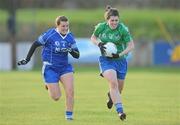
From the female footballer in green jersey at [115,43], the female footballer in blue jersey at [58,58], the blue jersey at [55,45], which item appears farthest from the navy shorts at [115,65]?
the blue jersey at [55,45]

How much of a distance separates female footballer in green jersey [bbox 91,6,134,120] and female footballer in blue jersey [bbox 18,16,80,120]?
2.02ft

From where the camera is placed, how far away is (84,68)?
40.4 metres

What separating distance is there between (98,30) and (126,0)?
40.9 metres

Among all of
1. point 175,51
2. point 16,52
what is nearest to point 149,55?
point 175,51

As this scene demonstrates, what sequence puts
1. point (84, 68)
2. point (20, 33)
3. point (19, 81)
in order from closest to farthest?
point (19, 81)
point (84, 68)
point (20, 33)

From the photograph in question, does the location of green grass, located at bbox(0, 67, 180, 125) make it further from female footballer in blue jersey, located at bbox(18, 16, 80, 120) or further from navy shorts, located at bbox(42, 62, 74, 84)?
navy shorts, located at bbox(42, 62, 74, 84)

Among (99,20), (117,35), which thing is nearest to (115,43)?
(117,35)

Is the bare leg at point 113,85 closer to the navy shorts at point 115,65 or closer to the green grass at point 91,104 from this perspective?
the navy shorts at point 115,65

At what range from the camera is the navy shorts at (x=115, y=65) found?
15.1 metres

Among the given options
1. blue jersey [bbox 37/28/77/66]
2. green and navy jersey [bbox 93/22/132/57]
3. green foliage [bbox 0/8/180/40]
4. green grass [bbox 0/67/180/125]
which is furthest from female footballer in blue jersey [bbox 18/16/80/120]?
green foliage [bbox 0/8/180/40]

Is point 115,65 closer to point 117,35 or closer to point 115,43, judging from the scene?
point 115,43

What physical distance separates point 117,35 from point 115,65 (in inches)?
22.6

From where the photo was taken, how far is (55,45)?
14.9 metres

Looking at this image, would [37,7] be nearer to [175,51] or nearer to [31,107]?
[175,51]
